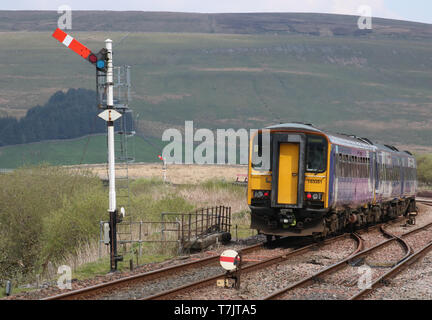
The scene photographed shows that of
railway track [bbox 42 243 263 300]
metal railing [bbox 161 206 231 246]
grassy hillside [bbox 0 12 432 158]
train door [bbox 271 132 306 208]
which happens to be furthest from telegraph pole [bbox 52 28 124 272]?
grassy hillside [bbox 0 12 432 158]

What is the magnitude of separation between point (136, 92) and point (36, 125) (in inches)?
1610

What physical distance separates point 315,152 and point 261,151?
4.95 ft

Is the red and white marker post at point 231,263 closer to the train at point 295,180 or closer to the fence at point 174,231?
the fence at point 174,231

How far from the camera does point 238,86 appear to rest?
530 feet

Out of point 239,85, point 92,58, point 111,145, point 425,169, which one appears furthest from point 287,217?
point 239,85

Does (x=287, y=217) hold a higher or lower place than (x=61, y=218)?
higher

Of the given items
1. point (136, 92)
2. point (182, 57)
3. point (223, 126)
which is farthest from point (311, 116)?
point (182, 57)

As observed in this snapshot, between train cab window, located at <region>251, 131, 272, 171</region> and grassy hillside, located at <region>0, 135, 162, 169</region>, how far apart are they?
→ 7131cm

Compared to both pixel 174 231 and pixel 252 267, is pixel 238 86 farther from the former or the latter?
pixel 252 267

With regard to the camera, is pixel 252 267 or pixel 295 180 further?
pixel 295 180

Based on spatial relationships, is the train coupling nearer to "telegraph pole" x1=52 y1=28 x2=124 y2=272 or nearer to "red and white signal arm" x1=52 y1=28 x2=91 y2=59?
"telegraph pole" x1=52 y1=28 x2=124 y2=272
